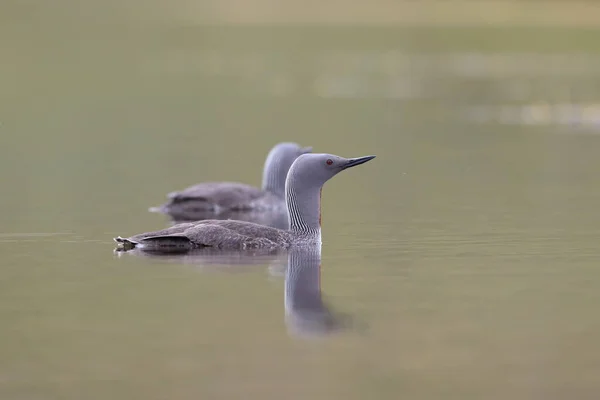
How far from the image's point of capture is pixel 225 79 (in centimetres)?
2569

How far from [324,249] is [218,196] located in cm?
310

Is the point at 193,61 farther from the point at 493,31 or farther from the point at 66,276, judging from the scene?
the point at 66,276

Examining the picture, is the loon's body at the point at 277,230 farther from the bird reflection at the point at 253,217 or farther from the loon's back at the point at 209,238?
the bird reflection at the point at 253,217

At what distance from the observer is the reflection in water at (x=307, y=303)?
22.8ft

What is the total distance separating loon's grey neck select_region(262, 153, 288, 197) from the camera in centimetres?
1336

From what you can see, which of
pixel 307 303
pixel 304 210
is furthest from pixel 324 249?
pixel 307 303

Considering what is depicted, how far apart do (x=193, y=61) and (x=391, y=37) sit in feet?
27.1

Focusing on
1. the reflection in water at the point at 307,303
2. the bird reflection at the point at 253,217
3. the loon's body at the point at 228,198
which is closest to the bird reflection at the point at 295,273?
the reflection in water at the point at 307,303

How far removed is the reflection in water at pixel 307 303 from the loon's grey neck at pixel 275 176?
13.2 feet

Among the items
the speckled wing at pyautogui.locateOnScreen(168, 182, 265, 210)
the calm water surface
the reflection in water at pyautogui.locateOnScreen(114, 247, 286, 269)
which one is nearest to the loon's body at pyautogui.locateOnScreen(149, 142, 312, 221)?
the speckled wing at pyautogui.locateOnScreen(168, 182, 265, 210)

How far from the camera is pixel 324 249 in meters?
9.58

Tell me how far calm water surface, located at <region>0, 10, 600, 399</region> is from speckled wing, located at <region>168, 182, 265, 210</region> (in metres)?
0.38

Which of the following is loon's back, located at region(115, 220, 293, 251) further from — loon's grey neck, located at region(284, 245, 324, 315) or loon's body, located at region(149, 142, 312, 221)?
loon's body, located at region(149, 142, 312, 221)

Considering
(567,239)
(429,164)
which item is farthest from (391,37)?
(567,239)
